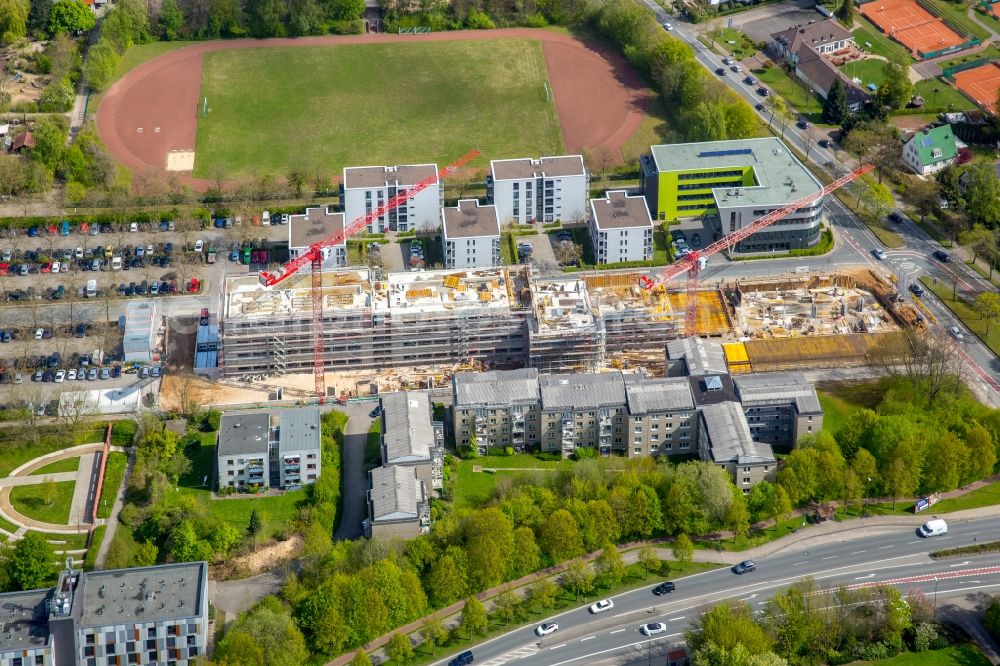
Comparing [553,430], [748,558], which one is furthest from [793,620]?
[553,430]

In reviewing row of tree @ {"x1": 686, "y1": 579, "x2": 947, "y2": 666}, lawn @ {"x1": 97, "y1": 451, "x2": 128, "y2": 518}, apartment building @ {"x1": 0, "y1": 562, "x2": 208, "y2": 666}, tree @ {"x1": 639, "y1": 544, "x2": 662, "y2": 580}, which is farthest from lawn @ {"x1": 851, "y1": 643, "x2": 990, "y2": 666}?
lawn @ {"x1": 97, "y1": 451, "x2": 128, "y2": 518}

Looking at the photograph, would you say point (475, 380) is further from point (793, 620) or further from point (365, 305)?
point (793, 620)

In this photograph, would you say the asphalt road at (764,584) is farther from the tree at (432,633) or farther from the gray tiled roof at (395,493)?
the gray tiled roof at (395,493)

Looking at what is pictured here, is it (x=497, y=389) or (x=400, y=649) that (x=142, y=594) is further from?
(x=497, y=389)

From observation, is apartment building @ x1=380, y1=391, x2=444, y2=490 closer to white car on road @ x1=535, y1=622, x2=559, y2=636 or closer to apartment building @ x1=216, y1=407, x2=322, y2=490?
apartment building @ x1=216, y1=407, x2=322, y2=490

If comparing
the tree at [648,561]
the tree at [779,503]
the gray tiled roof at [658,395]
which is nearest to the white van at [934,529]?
the tree at [779,503]

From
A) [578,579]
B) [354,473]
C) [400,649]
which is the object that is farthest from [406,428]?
[400,649]
